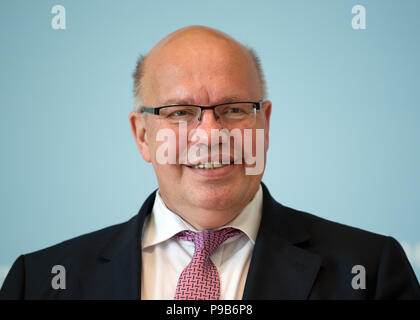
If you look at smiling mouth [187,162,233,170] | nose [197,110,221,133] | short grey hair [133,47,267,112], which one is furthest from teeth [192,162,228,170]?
short grey hair [133,47,267,112]

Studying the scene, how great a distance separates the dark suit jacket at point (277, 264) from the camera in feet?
6.10

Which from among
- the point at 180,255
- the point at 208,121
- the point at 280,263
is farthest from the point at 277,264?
the point at 208,121

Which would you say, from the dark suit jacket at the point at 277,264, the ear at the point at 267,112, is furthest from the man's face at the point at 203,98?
the dark suit jacket at the point at 277,264

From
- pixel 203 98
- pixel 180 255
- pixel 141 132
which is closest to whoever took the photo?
pixel 203 98

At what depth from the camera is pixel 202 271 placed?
1.92m

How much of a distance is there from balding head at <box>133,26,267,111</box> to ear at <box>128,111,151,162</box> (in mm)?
58

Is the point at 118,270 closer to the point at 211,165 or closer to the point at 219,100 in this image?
the point at 211,165

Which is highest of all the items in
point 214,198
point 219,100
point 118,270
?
point 219,100

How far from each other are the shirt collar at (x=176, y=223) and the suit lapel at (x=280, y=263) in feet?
0.13

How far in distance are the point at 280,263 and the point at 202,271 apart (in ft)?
A: 0.98

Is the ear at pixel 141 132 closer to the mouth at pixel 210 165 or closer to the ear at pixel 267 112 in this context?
the mouth at pixel 210 165
